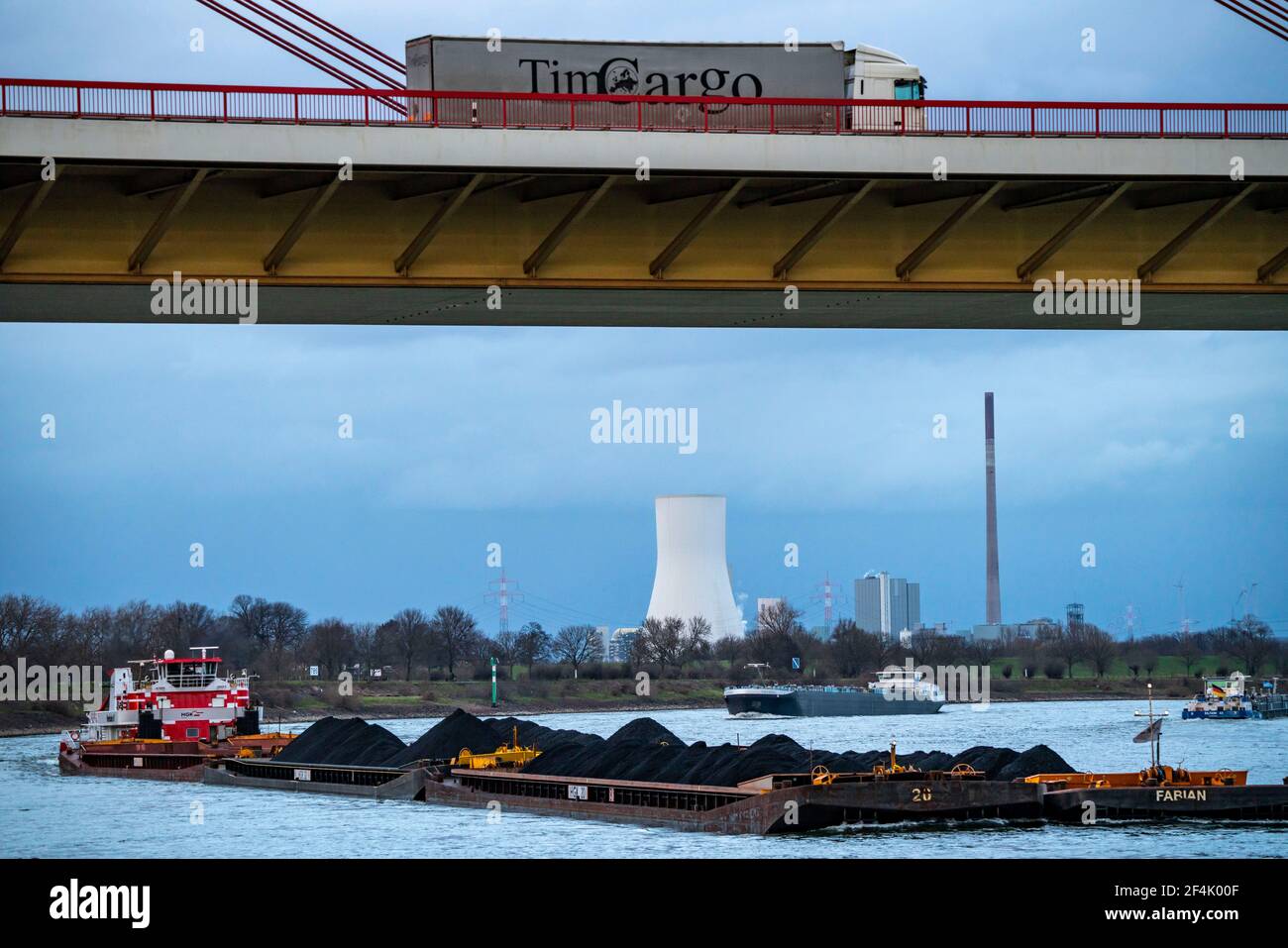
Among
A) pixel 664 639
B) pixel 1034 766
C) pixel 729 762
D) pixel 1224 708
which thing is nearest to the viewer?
pixel 1034 766

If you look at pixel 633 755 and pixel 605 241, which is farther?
pixel 633 755

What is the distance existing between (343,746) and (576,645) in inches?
3099

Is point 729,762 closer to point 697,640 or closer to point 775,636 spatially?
point 697,640

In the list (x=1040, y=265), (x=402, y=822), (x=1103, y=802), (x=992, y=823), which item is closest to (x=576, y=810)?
(x=402, y=822)

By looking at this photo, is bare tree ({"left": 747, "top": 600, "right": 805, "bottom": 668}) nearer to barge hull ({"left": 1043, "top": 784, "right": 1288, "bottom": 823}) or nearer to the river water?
the river water

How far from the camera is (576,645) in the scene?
134m

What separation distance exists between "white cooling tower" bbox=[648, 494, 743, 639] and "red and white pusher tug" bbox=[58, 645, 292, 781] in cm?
3583

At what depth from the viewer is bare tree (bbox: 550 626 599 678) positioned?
132375 millimetres

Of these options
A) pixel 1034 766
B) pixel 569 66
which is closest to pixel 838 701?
pixel 1034 766

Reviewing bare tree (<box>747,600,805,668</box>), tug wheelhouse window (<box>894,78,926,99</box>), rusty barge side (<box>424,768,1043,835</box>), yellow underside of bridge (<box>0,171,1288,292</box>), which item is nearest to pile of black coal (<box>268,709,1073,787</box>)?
rusty barge side (<box>424,768,1043,835</box>)

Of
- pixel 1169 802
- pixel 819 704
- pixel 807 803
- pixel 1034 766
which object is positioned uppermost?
pixel 1034 766

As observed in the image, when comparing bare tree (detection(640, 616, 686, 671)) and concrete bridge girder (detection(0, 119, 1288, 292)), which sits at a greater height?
concrete bridge girder (detection(0, 119, 1288, 292))

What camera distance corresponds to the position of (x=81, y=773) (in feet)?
197

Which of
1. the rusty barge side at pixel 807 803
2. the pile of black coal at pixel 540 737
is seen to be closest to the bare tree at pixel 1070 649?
the pile of black coal at pixel 540 737
